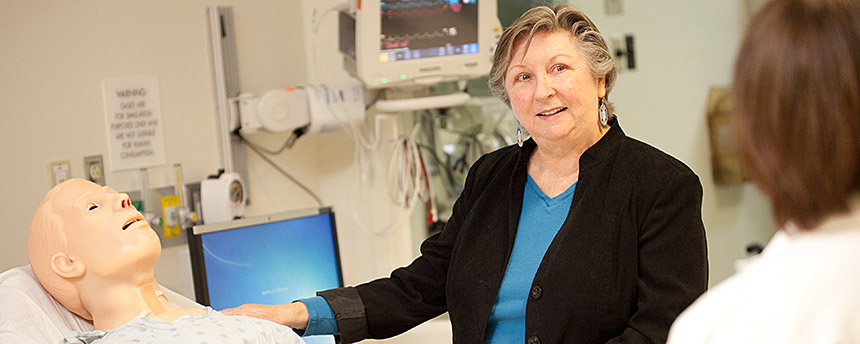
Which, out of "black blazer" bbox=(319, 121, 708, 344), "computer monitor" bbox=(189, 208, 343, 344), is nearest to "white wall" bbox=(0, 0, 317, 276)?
"computer monitor" bbox=(189, 208, 343, 344)

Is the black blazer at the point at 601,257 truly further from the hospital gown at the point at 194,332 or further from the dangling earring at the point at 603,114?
the hospital gown at the point at 194,332

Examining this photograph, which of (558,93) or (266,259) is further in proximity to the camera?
(266,259)

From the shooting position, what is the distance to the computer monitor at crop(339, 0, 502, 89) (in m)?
2.72

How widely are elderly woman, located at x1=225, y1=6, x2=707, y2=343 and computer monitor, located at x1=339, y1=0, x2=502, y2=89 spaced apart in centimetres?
92

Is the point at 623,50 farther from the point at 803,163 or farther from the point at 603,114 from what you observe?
the point at 803,163

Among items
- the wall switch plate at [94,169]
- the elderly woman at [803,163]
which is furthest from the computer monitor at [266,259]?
the elderly woman at [803,163]

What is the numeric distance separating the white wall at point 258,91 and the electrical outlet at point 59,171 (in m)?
0.02

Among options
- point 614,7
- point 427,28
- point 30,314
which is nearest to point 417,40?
point 427,28

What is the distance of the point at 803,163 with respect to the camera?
2.50 feet

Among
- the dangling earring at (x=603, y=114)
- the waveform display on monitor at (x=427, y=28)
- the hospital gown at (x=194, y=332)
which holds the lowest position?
the hospital gown at (x=194, y=332)

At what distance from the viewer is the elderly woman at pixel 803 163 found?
74cm

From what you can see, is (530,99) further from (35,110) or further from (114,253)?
(35,110)

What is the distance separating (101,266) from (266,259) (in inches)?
39.0

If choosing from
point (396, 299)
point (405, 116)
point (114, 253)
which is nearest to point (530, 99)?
point (396, 299)
